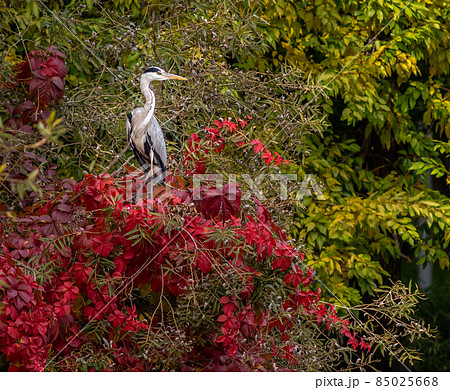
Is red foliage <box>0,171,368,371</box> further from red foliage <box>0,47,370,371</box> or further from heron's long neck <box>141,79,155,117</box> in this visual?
heron's long neck <box>141,79,155,117</box>

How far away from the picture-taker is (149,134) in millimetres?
2967

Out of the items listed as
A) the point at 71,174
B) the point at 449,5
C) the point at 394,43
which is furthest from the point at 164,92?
the point at 449,5

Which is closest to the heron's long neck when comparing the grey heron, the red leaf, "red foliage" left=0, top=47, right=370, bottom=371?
the grey heron

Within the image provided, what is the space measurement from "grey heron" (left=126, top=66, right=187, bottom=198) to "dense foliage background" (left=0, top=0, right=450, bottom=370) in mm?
168

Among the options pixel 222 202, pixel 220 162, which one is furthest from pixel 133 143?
pixel 222 202

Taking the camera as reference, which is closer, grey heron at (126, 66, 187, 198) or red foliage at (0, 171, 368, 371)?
red foliage at (0, 171, 368, 371)

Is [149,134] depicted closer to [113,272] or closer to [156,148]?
[156,148]

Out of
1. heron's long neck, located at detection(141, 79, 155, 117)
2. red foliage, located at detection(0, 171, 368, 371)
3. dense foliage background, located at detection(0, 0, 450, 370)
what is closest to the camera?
red foliage, located at detection(0, 171, 368, 371)

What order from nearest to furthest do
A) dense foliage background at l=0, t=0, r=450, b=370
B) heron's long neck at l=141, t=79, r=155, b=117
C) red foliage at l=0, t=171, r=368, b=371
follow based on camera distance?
red foliage at l=0, t=171, r=368, b=371 → dense foliage background at l=0, t=0, r=450, b=370 → heron's long neck at l=141, t=79, r=155, b=117

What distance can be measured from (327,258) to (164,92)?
5.56ft

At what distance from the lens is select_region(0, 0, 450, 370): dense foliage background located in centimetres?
280

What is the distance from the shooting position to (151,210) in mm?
2838

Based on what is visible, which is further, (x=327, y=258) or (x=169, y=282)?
(x=327, y=258)
